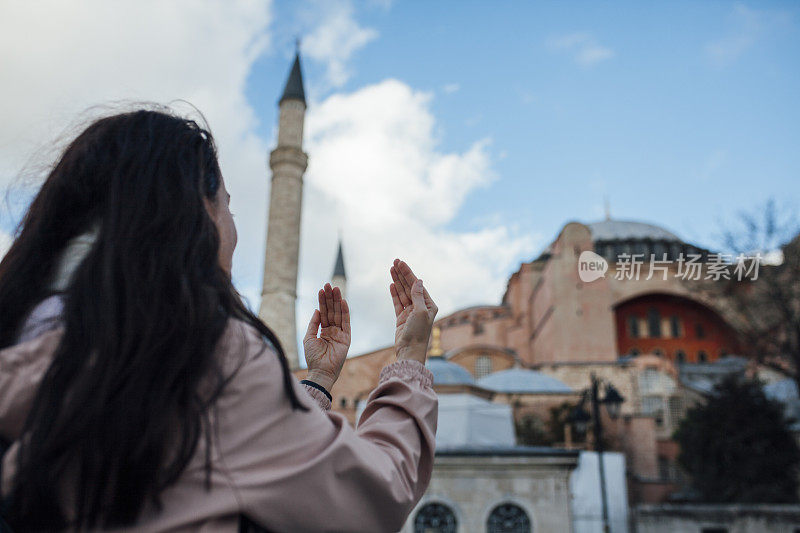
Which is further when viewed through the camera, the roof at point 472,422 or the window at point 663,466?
the window at point 663,466

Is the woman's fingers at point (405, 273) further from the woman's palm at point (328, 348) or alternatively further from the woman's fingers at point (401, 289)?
the woman's palm at point (328, 348)

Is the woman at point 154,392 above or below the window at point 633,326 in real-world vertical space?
below

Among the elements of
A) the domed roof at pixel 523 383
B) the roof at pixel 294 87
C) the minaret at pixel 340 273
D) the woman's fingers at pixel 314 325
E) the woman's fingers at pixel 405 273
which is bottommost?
the woman's fingers at pixel 314 325

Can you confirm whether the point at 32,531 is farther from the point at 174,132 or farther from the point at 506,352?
the point at 506,352

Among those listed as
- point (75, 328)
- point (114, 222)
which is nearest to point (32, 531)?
point (75, 328)

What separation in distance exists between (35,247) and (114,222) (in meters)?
0.19

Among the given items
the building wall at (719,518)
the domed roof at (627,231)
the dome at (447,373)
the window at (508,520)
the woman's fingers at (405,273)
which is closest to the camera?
the woman's fingers at (405,273)

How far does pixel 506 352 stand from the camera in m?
30.7

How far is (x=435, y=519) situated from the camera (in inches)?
507

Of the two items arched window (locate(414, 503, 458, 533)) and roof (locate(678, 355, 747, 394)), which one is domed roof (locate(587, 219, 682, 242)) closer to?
roof (locate(678, 355, 747, 394))

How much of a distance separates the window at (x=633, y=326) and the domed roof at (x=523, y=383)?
11029 millimetres

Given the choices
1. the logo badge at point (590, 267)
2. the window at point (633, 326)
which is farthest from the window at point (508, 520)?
the window at point (633, 326)

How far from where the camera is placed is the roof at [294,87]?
25.2 m

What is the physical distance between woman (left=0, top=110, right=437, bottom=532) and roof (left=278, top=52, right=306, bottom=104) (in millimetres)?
25038
